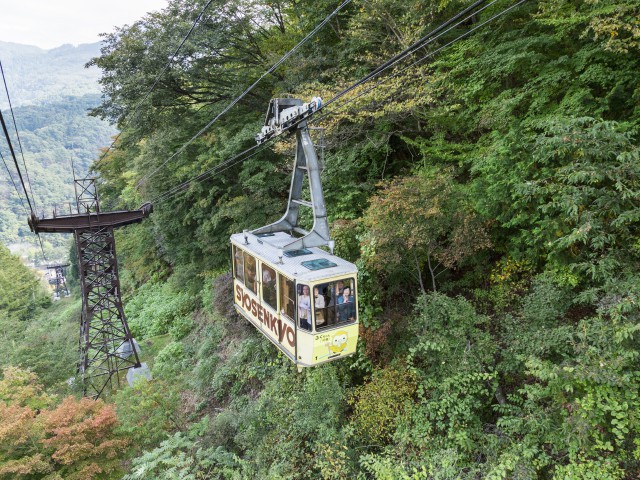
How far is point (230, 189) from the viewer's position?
1493cm

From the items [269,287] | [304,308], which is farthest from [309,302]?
[269,287]

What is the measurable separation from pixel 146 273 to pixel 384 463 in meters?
22.2

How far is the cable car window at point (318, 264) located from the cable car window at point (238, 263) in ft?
7.55

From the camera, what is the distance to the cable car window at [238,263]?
8.08 metres

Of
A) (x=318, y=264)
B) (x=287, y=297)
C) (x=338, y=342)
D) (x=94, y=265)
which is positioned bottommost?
(x=94, y=265)

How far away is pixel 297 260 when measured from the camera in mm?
6375

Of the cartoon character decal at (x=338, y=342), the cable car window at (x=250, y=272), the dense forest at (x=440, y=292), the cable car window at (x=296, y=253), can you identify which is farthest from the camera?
the cable car window at (x=250, y=272)

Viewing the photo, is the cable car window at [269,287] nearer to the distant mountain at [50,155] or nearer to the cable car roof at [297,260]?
the cable car roof at [297,260]

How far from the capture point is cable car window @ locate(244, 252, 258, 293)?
743 cm

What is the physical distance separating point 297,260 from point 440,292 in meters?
3.28

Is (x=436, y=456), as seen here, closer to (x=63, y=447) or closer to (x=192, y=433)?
(x=192, y=433)

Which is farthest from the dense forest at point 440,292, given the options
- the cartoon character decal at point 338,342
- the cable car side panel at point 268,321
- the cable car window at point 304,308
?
the cable car window at point 304,308

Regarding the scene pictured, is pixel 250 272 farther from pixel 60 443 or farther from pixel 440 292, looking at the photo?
pixel 60 443

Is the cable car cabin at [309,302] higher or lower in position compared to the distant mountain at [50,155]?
lower
